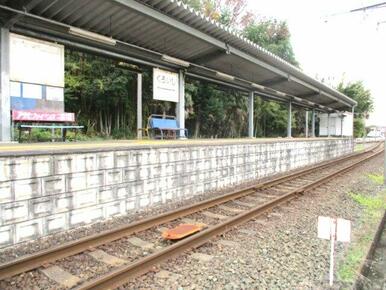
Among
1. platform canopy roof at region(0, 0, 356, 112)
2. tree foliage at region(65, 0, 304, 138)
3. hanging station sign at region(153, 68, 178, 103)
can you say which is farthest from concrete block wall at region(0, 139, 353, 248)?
tree foliage at region(65, 0, 304, 138)

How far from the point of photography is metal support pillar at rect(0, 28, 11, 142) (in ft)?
23.8

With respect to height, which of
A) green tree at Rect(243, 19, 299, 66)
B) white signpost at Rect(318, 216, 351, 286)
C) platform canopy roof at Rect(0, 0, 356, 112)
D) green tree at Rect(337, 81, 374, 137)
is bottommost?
white signpost at Rect(318, 216, 351, 286)

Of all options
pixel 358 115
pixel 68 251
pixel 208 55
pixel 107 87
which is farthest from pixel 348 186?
pixel 358 115

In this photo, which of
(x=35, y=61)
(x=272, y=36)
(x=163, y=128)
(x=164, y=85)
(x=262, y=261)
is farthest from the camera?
(x=272, y=36)

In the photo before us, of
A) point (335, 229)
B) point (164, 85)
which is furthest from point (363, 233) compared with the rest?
point (164, 85)

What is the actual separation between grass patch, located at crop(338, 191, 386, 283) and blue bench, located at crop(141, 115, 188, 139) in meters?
6.32

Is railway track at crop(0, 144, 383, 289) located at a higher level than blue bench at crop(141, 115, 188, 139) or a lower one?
lower

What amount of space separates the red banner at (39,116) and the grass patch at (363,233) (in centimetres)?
664

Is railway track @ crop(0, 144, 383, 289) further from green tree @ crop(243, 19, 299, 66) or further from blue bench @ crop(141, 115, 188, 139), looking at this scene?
green tree @ crop(243, 19, 299, 66)

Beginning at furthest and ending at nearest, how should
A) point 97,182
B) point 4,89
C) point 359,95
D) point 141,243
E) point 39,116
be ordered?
point 359,95, point 39,116, point 4,89, point 97,182, point 141,243

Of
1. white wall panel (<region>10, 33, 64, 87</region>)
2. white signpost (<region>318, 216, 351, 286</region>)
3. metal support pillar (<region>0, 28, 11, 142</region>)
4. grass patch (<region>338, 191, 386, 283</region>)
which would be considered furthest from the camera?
white wall panel (<region>10, 33, 64, 87</region>)

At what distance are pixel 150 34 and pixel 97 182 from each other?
200 inches

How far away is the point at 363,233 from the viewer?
21.5 feet

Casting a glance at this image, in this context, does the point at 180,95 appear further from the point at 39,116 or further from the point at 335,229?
the point at 335,229
